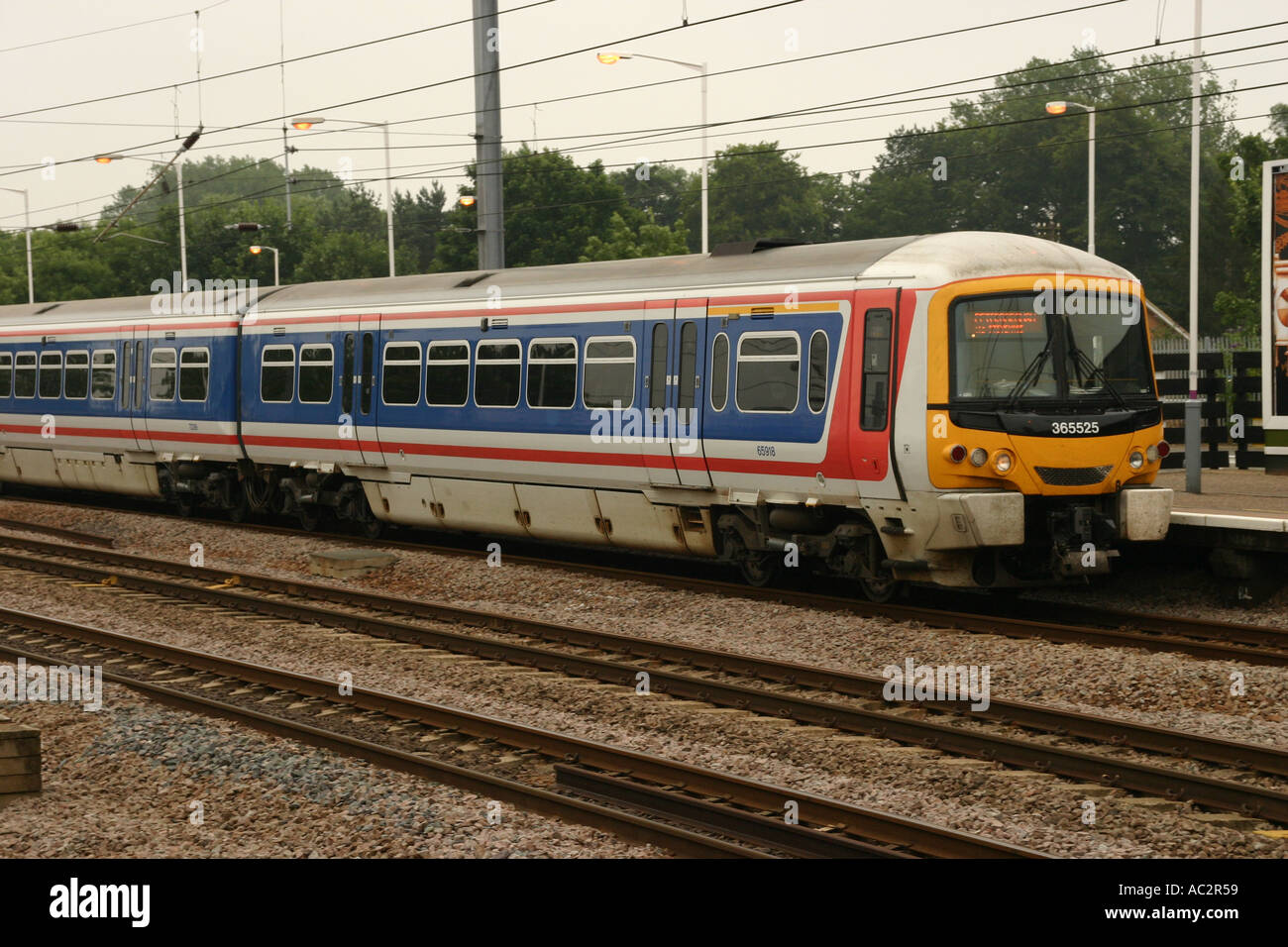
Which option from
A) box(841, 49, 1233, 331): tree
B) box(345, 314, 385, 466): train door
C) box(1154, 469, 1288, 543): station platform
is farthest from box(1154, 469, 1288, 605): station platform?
box(841, 49, 1233, 331): tree

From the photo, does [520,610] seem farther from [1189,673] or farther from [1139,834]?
[1139,834]

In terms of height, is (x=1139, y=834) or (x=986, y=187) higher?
(x=986, y=187)

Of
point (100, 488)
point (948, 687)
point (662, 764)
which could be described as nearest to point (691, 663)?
point (948, 687)

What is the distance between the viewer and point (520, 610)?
15.7m

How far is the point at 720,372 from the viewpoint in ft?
49.9

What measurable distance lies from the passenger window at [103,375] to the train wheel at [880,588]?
14976 millimetres

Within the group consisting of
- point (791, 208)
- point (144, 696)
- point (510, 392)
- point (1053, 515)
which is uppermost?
point (791, 208)

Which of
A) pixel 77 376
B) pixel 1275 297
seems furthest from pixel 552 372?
pixel 77 376

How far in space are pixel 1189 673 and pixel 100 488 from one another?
20124 mm

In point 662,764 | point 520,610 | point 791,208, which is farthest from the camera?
point 791,208

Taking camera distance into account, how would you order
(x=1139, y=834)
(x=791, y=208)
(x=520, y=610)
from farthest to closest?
(x=791, y=208) < (x=520, y=610) < (x=1139, y=834)

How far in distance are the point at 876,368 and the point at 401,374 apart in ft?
25.3

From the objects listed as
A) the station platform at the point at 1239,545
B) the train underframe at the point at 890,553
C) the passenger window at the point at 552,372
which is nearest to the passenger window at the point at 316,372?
the passenger window at the point at 552,372

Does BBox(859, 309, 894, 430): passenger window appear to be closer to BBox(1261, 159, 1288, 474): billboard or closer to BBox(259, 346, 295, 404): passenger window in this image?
BBox(1261, 159, 1288, 474): billboard
